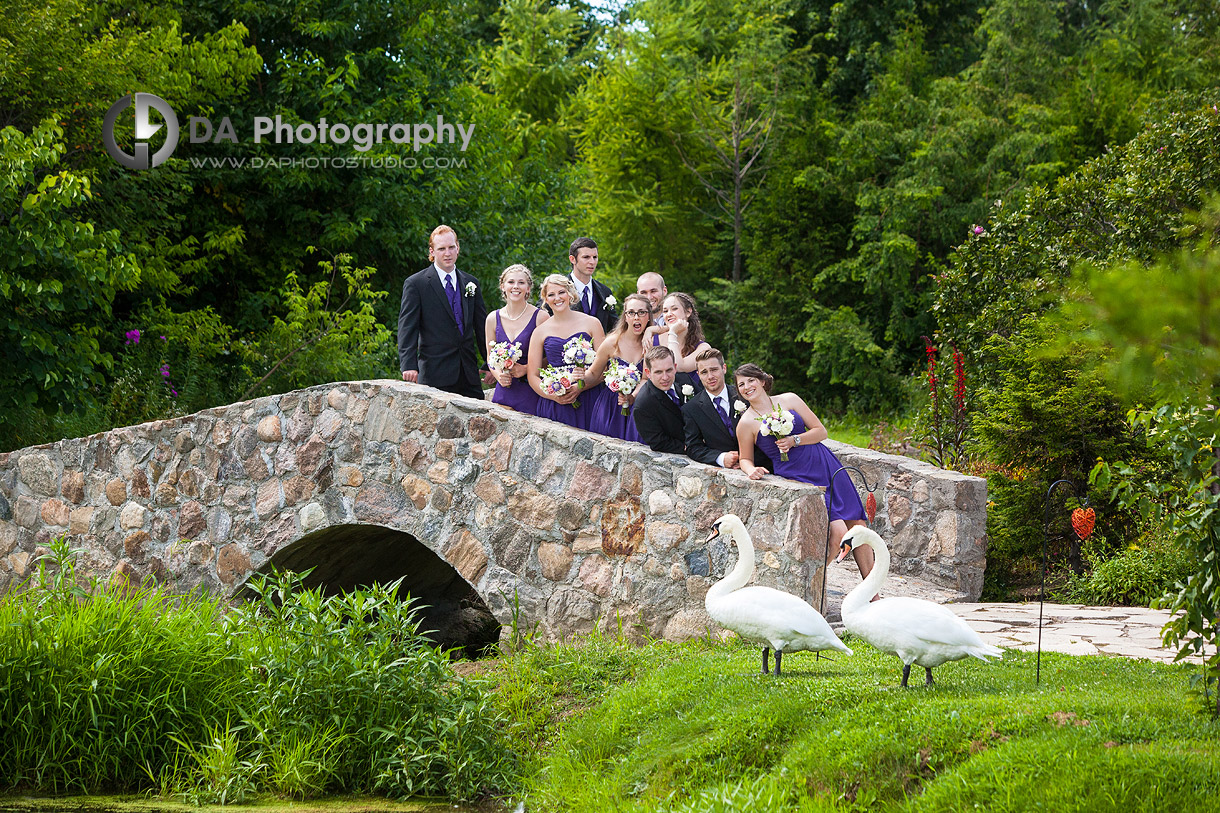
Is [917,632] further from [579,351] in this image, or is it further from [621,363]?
[579,351]

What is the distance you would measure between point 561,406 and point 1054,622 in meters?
3.56

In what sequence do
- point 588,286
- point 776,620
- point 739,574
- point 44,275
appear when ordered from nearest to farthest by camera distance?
1. point 776,620
2. point 739,574
3. point 588,286
4. point 44,275

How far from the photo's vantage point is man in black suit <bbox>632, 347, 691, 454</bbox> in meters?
6.76

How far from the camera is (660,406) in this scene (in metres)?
6.81

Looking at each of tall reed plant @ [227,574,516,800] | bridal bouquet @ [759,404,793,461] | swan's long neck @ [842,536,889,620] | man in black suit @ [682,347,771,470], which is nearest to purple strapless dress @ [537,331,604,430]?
man in black suit @ [682,347,771,470]

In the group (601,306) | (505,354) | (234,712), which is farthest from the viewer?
(601,306)

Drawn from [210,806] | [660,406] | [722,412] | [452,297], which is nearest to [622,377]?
[660,406]

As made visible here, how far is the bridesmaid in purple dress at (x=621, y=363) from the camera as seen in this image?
23.1 feet

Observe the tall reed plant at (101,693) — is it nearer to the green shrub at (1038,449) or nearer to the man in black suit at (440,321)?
the man in black suit at (440,321)

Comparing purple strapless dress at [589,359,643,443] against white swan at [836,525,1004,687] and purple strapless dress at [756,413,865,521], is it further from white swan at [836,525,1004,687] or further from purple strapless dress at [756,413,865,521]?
white swan at [836,525,1004,687]

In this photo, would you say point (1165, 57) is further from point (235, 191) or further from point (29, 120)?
point (29, 120)

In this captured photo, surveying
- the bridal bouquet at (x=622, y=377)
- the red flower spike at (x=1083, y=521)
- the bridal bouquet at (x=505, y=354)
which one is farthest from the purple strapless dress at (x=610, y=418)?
the red flower spike at (x=1083, y=521)

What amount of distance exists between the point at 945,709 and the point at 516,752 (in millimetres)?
2571

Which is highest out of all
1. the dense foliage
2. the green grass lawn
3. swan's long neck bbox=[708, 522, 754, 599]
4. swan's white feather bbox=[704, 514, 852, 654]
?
swan's long neck bbox=[708, 522, 754, 599]
